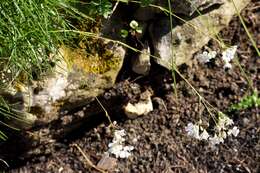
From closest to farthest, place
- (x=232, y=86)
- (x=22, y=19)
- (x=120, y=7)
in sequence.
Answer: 1. (x=22, y=19)
2. (x=120, y=7)
3. (x=232, y=86)

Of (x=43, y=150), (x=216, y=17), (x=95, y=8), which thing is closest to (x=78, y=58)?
(x=95, y=8)

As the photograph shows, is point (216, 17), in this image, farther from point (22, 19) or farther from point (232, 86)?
point (22, 19)

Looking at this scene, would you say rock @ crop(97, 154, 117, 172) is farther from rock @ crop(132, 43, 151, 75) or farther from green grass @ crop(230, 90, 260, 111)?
green grass @ crop(230, 90, 260, 111)

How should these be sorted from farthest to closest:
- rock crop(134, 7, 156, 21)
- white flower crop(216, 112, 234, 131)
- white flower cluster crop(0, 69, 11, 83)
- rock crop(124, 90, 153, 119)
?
rock crop(124, 90, 153, 119), rock crop(134, 7, 156, 21), white flower cluster crop(0, 69, 11, 83), white flower crop(216, 112, 234, 131)

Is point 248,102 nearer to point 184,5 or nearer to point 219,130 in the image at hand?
point 184,5

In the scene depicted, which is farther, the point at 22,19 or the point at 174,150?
the point at 174,150

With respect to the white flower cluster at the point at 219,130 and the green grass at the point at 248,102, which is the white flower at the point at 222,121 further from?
the green grass at the point at 248,102

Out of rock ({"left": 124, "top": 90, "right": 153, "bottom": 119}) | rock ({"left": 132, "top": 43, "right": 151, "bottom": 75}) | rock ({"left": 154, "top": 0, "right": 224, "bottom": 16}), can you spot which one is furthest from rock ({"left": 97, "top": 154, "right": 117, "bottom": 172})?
rock ({"left": 154, "top": 0, "right": 224, "bottom": 16})
